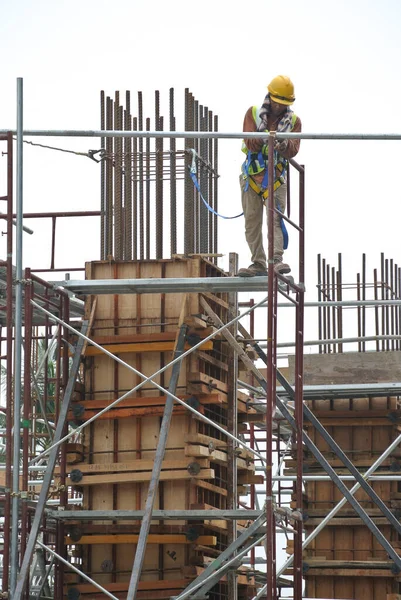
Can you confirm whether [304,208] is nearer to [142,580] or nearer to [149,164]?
[149,164]

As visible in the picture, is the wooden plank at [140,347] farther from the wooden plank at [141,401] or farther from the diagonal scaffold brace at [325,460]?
the diagonal scaffold brace at [325,460]

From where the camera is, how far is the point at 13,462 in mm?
16562

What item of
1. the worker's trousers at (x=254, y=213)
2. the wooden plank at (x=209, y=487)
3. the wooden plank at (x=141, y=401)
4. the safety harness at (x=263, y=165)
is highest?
the safety harness at (x=263, y=165)

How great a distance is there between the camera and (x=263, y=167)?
693 inches

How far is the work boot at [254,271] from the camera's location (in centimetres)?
1745

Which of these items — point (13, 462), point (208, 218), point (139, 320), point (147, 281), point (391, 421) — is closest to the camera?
point (13, 462)

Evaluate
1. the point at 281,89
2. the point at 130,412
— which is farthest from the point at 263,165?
the point at 130,412

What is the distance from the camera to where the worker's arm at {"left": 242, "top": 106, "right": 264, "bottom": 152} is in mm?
17359

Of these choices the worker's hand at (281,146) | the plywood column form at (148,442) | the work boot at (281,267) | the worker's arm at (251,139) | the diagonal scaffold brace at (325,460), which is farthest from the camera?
the diagonal scaffold brace at (325,460)

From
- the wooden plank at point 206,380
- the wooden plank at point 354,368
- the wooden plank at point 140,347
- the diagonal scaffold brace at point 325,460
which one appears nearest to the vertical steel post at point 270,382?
the diagonal scaffold brace at point 325,460

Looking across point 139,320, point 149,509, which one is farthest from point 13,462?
point 139,320

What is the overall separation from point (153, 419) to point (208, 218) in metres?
3.24

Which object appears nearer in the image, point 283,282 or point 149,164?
point 283,282

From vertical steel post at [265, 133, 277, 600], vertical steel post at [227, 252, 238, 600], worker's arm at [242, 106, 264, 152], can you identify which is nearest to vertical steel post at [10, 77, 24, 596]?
worker's arm at [242, 106, 264, 152]
